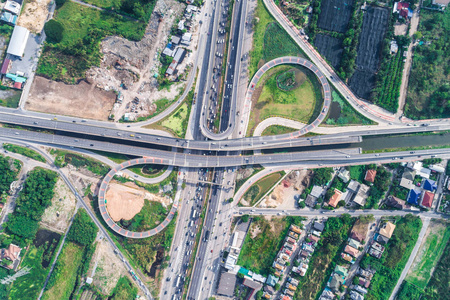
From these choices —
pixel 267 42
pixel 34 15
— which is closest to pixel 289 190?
pixel 267 42

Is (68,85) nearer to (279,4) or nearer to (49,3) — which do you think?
(49,3)

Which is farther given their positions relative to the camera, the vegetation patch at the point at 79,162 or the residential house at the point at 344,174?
the residential house at the point at 344,174

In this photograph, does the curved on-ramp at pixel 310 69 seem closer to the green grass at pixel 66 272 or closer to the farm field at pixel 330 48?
the farm field at pixel 330 48

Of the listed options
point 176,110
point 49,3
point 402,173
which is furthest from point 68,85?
point 402,173

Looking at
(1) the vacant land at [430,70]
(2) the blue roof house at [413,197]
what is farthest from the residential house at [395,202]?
(1) the vacant land at [430,70]

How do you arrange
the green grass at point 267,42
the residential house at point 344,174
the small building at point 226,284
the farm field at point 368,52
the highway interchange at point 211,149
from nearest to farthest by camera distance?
the small building at point 226,284 < the highway interchange at point 211,149 < the residential house at point 344,174 < the green grass at point 267,42 < the farm field at point 368,52

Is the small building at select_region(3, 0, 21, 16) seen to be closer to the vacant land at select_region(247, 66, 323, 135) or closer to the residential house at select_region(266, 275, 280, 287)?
the vacant land at select_region(247, 66, 323, 135)

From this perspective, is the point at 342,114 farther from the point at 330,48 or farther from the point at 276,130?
the point at 276,130
